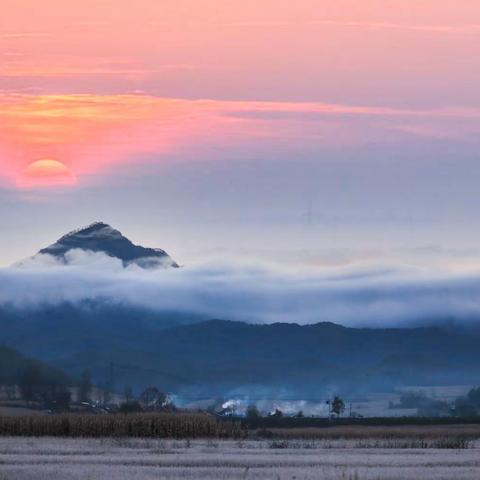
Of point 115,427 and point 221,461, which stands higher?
point 115,427

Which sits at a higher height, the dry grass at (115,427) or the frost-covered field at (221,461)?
the dry grass at (115,427)

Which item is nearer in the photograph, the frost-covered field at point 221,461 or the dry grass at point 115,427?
the frost-covered field at point 221,461

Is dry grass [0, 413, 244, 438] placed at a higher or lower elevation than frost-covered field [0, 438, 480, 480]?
higher

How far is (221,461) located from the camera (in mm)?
73625

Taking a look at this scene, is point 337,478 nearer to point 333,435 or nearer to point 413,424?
point 333,435

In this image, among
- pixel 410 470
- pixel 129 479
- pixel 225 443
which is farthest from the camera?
pixel 225 443

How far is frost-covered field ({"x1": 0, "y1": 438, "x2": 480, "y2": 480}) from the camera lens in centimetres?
6519

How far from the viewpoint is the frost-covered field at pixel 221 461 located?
6519cm

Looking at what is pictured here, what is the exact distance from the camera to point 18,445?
87.9 metres

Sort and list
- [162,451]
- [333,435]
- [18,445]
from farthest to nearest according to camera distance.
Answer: [333,435], [18,445], [162,451]

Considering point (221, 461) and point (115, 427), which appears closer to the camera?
point (221, 461)

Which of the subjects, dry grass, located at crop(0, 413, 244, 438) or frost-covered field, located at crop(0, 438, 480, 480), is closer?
Answer: frost-covered field, located at crop(0, 438, 480, 480)

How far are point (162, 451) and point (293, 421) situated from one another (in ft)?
245

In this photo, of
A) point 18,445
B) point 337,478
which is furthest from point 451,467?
point 18,445
